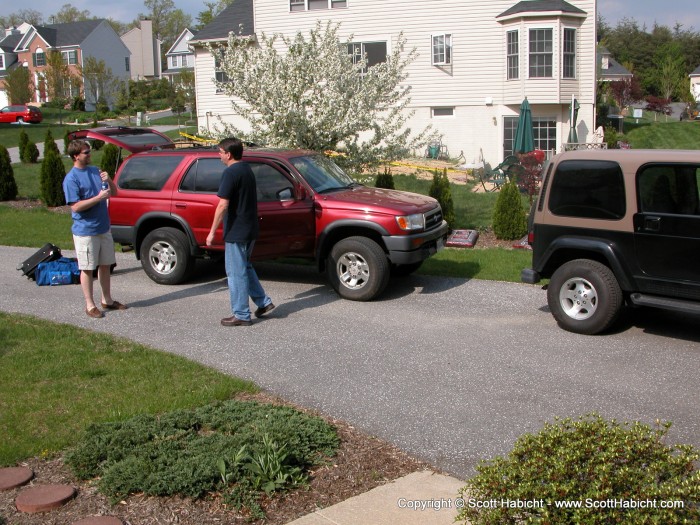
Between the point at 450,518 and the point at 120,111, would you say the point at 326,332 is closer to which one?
the point at 450,518

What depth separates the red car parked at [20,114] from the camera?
50.0 m

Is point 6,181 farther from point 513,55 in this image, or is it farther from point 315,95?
point 513,55

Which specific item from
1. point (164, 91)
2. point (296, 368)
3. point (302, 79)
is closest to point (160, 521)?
point (296, 368)

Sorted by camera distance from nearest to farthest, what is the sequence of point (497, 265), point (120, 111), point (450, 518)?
point (450, 518)
point (497, 265)
point (120, 111)

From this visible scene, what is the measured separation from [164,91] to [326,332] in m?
59.1

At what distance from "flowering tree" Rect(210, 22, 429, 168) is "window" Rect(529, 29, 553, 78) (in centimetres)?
1490

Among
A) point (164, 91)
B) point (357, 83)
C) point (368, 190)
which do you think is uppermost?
point (164, 91)

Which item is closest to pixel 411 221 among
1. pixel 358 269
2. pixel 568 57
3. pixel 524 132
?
pixel 358 269

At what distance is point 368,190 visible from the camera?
422 inches

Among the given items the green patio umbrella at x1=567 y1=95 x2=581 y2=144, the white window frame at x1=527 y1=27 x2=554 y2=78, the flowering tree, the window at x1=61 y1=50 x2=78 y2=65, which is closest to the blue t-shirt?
the flowering tree

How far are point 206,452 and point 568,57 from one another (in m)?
25.5

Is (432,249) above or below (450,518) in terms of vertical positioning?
above

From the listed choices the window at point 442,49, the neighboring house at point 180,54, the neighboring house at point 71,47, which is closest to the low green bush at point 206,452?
the window at point 442,49

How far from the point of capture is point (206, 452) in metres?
5.04
